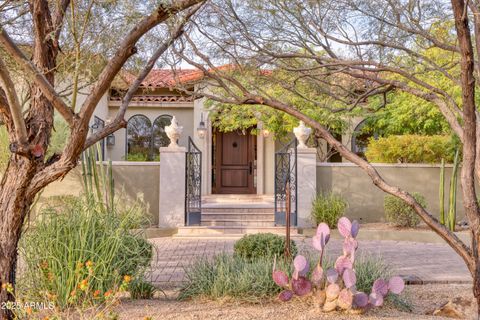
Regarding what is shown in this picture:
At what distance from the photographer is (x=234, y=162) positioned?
18.9 m

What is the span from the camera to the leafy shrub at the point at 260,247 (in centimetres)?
714

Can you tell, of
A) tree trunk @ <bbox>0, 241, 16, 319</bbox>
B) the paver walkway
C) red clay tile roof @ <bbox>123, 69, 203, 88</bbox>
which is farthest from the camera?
red clay tile roof @ <bbox>123, 69, 203, 88</bbox>

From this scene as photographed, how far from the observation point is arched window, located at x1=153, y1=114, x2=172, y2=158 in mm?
19703

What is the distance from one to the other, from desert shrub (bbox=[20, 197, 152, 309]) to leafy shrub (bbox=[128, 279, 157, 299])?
0.49ft

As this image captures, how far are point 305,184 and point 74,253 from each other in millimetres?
9266

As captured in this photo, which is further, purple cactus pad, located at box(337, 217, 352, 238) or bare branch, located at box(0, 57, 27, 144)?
purple cactus pad, located at box(337, 217, 352, 238)

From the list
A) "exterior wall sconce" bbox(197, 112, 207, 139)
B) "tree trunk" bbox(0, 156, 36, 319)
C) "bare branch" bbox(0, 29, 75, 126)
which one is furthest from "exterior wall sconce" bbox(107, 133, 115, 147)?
"bare branch" bbox(0, 29, 75, 126)

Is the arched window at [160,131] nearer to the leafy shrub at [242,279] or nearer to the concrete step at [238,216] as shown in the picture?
the concrete step at [238,216]

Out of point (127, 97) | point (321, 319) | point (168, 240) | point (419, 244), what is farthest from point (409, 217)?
point (127, 97)

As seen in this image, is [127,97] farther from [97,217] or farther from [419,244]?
[419,244]

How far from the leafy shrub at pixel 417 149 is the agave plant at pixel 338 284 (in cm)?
960

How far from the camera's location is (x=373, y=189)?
46.4ft

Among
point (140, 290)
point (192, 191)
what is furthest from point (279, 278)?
point (192, 191)

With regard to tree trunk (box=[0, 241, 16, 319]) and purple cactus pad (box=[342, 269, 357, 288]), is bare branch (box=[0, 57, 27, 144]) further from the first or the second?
purple cactus pad (box=[342, 269, 357, 288])
